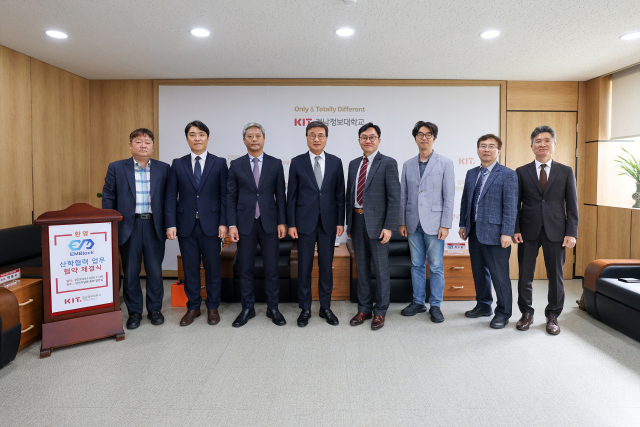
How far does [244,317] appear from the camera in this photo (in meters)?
3.47

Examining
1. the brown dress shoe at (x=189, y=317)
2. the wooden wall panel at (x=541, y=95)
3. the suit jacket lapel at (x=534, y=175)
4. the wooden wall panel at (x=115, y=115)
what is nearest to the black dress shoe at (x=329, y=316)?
the brown dress shoe at (x=189, y=317)

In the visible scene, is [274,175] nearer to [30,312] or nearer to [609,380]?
[30,312]

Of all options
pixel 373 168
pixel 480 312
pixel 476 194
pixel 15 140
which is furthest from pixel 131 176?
pixel 480 312

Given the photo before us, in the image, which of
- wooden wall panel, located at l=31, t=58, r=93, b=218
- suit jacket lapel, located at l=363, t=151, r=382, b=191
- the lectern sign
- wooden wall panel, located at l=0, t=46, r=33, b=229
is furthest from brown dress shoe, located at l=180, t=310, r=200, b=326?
wooden wall panel, located at l=31, t=58, r=93, b=218

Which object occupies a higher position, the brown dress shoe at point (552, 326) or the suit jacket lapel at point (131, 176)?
the suit jacket lapel at point (131, 176)

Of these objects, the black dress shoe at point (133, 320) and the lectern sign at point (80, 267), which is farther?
the black dress shoe at point (133, 320)

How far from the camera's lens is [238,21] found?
3326mm

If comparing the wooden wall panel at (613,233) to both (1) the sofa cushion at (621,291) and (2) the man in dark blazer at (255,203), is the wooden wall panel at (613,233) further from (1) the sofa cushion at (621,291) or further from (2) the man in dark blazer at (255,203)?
(2) the man in dark blazer at (255,203)

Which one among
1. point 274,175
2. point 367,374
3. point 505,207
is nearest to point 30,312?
point 274,175

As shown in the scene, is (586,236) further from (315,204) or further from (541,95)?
(315,204)

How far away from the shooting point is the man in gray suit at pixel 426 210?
11.6ft

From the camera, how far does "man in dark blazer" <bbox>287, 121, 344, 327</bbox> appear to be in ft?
10.8

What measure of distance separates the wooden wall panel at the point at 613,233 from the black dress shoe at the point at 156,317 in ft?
17.9

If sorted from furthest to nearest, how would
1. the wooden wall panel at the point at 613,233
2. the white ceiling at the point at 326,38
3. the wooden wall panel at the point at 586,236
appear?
the wooden wall panel at the point at 586,236 < the wooden wall panel at the point at 613,233 < the white ceiling at the point at 326,38
